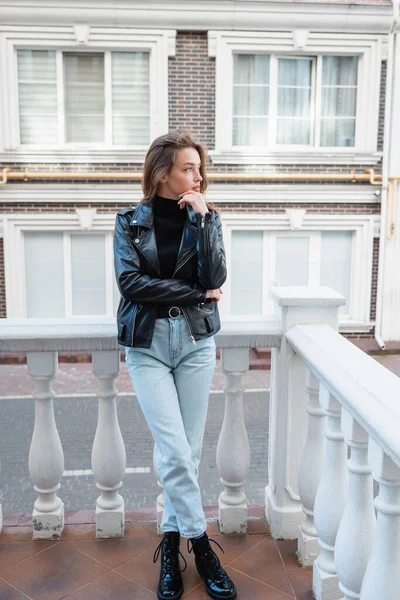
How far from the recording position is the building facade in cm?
1127

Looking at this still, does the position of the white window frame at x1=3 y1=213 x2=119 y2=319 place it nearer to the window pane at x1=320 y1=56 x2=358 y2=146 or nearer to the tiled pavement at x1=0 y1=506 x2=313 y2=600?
the window pane at x1=320 y1=56 x2=358 y2=146

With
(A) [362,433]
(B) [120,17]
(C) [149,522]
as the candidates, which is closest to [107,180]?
(B) [120,17]

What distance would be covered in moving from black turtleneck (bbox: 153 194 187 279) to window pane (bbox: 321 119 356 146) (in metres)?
10.3

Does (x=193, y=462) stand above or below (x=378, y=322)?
above

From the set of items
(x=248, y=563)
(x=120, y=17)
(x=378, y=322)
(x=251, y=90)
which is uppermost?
(x=120, y=17)

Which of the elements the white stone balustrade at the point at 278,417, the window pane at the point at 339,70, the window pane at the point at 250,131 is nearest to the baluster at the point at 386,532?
the white stone balustrade at the point at 278,417

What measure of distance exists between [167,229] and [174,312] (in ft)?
1.13

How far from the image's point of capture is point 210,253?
2406 mm

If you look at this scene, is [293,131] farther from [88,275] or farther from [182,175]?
[182,175]

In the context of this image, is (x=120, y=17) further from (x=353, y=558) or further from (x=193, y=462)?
(x=353, y=558)

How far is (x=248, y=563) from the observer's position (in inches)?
107

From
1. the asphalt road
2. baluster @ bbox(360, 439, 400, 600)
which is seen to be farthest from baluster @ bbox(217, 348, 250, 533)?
the asphalt road

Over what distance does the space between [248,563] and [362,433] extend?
1.17m

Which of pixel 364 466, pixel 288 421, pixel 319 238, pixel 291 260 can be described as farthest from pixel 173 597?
pixel 319 238
